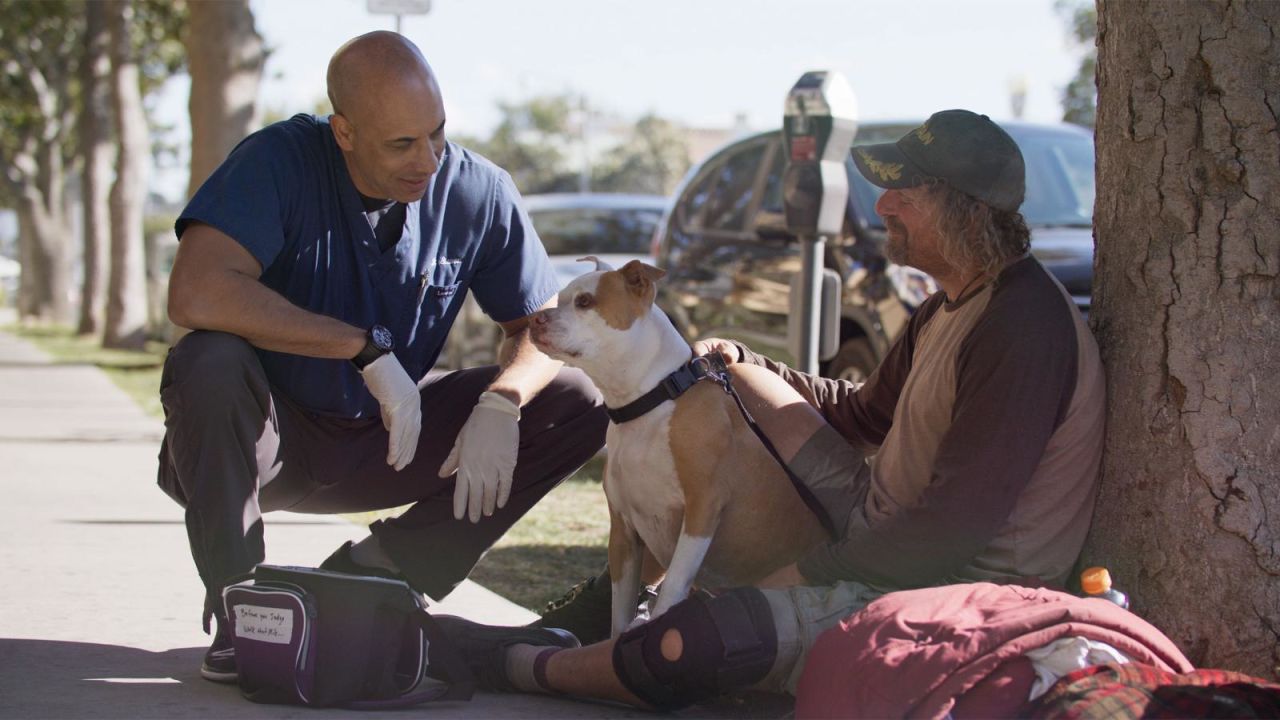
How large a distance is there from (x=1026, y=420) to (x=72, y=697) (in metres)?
2.28

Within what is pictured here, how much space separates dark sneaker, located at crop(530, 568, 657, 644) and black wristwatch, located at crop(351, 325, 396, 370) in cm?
87

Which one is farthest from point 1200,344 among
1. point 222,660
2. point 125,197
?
point 125,197

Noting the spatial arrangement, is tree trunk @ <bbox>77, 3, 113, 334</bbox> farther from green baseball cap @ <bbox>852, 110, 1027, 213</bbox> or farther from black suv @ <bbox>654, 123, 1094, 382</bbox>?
green baseball cap @ <bbox>852, 110, 1027, 213</bbox>

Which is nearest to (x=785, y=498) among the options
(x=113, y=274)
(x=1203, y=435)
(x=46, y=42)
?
(x=1203, y=435)

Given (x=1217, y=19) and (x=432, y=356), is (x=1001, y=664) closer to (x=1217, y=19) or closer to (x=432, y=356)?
(x=1217, y=19)

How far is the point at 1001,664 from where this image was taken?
2691 mm

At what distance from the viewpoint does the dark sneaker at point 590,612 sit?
3965mm

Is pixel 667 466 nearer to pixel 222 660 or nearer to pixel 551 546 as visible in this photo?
pixel 222 660

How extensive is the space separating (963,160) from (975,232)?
18 cm

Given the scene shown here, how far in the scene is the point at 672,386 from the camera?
366 centimetres

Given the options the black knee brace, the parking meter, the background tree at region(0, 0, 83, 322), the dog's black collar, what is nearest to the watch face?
the dog's black collar

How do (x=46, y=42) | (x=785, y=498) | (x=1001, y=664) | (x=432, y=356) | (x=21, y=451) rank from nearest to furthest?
1. (x=1001, y=664)
2. (x=785, y=498)
3. (x=432, y=356)
4. (x=21, y=451)
5. (x=46, y=42)

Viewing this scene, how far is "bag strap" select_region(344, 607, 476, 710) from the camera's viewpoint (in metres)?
3.31

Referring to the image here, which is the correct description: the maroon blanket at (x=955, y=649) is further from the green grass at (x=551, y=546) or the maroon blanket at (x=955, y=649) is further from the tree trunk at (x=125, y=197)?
the tree trunk at (x=125, y=197)
